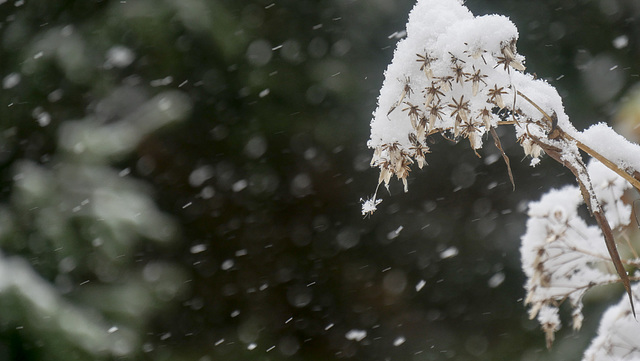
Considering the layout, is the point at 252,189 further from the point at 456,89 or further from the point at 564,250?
the point at 456,89

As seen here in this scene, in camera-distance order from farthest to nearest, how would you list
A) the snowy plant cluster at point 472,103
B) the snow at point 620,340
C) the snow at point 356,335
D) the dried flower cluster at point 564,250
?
the snow at point 356,335, the dried flower cluster at point 564,250, the snow at point 620,340, the snowy plant cluster at point 472,103

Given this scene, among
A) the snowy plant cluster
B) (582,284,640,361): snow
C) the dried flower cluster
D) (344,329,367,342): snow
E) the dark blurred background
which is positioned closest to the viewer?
the snowy plant cluster

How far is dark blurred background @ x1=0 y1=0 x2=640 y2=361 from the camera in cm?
282

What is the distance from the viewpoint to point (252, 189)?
3.94 m

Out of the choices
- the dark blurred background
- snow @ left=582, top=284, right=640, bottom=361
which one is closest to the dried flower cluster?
snow @ left=582, top=284, right=640, bottom=361

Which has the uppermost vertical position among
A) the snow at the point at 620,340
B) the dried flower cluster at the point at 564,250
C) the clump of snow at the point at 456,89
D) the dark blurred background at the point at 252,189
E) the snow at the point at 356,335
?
the dark blurred background at the point at 252,189

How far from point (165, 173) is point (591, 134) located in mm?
3546

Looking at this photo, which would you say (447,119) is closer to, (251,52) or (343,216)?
(251,52)

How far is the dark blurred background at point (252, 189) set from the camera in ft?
9.24

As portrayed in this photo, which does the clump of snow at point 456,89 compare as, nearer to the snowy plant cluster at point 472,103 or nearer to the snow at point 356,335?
the snowy plant cluster at point 472,103

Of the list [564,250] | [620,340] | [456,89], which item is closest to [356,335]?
[564,250]

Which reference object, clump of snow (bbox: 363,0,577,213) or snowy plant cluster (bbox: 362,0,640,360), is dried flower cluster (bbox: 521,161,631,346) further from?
clump of snow (bbox: 363,0,577,213)

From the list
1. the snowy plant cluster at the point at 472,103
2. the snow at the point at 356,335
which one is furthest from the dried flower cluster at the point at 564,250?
the snow at the point at 356,335

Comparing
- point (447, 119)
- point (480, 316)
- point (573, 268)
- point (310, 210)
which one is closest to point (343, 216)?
point (310, 210)
